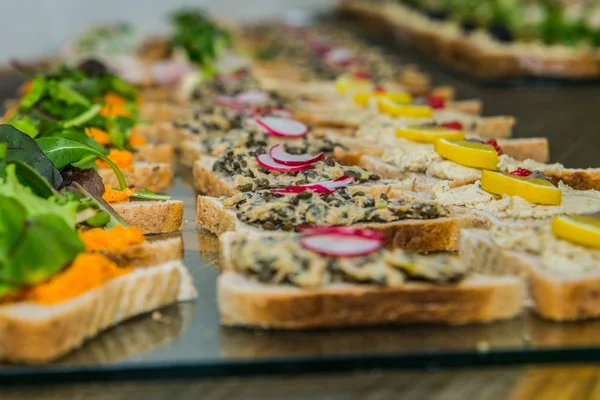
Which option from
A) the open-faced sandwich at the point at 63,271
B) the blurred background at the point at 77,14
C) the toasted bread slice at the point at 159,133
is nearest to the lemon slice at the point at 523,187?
the open-faced sandwich at the point at 63,271

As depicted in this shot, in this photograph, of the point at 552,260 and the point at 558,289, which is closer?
the point at 558,289

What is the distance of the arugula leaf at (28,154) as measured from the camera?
11.2ft

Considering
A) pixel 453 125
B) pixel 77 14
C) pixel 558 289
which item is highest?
pixel 558 289

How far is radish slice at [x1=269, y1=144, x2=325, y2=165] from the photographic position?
4.04 m

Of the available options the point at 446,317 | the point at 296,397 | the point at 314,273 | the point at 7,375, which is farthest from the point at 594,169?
the point at 7,375

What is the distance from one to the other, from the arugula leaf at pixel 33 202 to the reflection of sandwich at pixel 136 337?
1.36ft

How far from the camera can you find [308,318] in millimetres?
2748

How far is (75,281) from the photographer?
8.87 feet

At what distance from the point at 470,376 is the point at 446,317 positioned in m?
0.24

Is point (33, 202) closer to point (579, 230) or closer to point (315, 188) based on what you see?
point (315, 188)

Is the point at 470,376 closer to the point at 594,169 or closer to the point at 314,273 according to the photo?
the point at 314,273

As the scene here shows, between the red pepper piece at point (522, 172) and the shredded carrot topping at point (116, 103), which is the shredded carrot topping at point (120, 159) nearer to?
the shredded carrot topping at point (116, 103)

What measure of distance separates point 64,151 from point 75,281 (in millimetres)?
1263

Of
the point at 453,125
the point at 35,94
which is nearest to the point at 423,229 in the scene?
the point at 453,125
